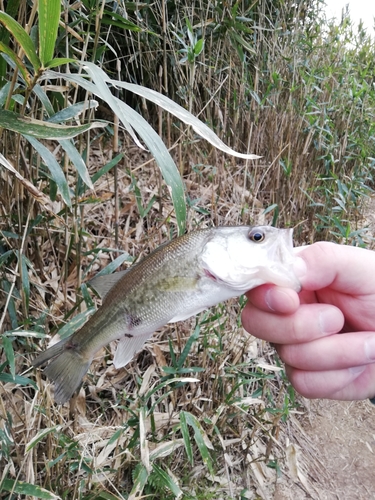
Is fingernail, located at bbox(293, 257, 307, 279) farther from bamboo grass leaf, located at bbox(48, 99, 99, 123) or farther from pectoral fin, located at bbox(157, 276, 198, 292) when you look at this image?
bamboo grass leaf, located at bbox(48, 99, 99, 123)

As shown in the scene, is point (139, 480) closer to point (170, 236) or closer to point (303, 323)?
point (303, 323)

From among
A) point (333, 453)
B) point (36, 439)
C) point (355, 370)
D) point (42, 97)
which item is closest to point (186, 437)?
point (36, 439)

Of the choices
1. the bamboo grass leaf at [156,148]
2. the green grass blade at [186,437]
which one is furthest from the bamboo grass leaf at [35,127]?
the green grass blade at [186,437]

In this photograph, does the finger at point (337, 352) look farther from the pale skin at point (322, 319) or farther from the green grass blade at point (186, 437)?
the green grass blade at point (186, 437)

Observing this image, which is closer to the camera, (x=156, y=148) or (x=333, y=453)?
(x=156, y=148)

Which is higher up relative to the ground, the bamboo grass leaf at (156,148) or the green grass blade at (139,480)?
the bamboo grass leaf at (156,148)

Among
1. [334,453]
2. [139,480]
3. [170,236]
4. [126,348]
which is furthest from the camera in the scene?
[334,453]
